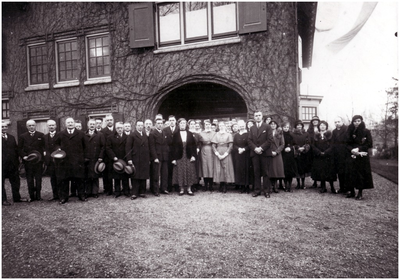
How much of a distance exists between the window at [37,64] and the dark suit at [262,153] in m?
9.02

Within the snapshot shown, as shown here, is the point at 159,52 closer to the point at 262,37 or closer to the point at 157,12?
the point at 157,12

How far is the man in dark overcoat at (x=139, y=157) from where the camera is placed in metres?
6.21

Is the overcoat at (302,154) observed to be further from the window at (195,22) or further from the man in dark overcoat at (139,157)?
the window at (195,22)

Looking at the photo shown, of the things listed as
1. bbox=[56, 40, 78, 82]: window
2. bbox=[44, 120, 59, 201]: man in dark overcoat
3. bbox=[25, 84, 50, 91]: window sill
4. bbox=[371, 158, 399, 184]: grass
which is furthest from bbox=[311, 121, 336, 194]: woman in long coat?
bbox=[25, 84, 50, 91]: window sill

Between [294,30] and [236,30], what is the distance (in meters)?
1.74

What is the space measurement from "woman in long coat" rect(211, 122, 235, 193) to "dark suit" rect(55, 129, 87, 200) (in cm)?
293

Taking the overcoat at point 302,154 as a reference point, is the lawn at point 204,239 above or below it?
below

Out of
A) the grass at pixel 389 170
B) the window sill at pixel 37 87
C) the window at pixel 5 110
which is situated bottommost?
the grass at pixel 389 170

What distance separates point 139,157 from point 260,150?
103 inches

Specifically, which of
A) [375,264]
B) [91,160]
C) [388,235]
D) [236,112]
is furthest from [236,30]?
[375,264]

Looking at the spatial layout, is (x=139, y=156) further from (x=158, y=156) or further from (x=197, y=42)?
(x=197, y=42)

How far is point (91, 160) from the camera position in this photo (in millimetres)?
6359

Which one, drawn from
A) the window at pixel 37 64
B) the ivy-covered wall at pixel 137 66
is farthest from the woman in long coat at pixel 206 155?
the window at pixel 37 64

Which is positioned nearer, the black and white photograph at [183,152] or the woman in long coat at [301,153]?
the black and white photograph at [183,152]
